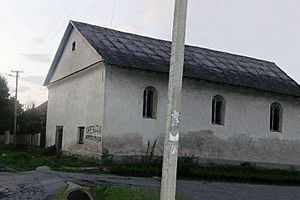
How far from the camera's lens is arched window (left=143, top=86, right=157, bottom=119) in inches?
1025

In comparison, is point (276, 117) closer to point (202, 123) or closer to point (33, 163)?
point (202, 123)

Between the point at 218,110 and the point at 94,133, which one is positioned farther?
the point at 218,110

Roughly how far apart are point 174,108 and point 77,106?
2238 centimetres

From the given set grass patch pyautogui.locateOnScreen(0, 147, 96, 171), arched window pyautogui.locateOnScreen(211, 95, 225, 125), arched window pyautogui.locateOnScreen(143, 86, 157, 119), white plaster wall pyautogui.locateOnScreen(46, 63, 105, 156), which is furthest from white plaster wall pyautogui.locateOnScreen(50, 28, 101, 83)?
arched window pyautogui.locateOnScreen(211, 95, 225, 125)

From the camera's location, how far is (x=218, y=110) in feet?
94.4

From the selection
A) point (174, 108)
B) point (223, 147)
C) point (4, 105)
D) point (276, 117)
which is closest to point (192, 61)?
point (223, 147)

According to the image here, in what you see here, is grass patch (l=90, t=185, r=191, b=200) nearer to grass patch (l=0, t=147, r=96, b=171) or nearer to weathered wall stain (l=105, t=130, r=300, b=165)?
grass patch (l=0, t=147, r=96, b=171)

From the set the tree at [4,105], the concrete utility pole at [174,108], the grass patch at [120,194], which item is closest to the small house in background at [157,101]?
the grass patch at [120,194]

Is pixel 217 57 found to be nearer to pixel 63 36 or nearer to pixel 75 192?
pixel 63 36

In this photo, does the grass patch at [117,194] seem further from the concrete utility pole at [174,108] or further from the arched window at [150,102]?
the arched window at [150,102]

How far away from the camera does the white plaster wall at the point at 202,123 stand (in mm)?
24797

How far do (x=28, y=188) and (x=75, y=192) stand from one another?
12.1ft

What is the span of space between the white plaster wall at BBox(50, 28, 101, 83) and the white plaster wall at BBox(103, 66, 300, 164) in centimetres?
259

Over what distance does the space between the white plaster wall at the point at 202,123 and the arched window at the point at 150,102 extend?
0.94ft
